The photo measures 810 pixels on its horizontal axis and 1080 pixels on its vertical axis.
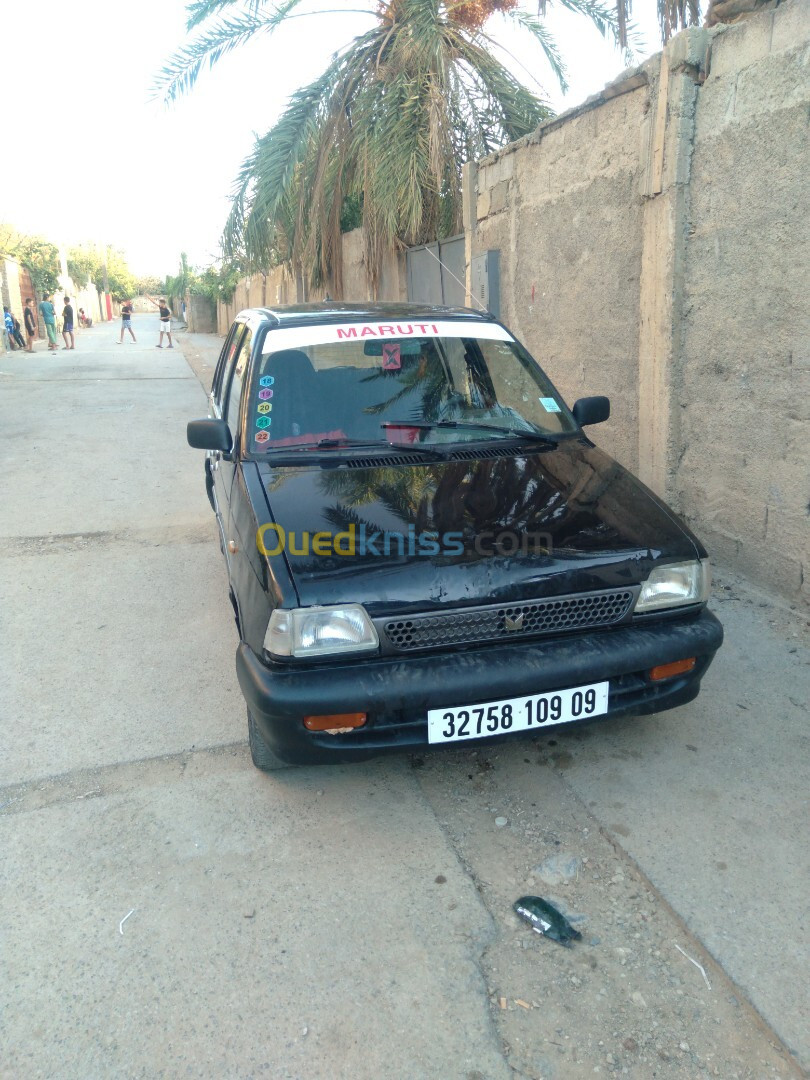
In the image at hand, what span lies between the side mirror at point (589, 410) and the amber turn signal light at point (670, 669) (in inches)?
58.3

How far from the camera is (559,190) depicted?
6273 millimetres

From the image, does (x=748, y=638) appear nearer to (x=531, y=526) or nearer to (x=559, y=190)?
(x=531, y=526)

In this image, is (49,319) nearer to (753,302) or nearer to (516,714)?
(753,302)

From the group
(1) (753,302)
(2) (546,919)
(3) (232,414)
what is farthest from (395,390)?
(2) (546,919)

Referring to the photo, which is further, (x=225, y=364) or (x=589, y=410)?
(x=225, y=364)

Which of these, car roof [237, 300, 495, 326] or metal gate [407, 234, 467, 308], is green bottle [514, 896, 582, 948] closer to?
car roof [237, 300, 495, 326]

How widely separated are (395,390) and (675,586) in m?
1.55

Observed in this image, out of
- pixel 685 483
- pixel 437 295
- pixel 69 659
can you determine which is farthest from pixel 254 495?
pixel 437 295

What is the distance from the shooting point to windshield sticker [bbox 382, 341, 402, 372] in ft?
12.5

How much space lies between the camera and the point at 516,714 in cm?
268

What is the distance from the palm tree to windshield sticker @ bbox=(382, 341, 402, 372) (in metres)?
5.43

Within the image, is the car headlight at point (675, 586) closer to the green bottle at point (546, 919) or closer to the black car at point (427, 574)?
the black car at point (427, 574)

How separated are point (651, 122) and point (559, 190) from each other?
1.26 m

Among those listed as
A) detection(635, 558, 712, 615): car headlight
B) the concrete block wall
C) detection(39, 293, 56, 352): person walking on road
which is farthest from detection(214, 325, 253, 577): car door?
detection(39, 293, 56, 352): person walking on road
